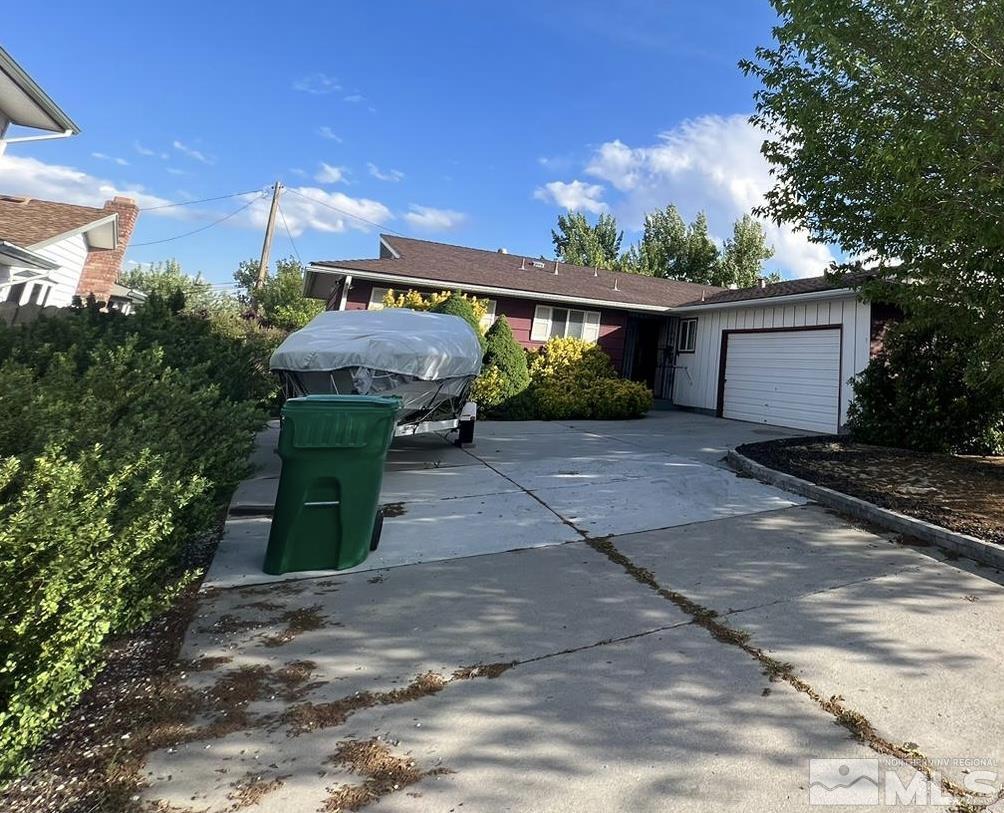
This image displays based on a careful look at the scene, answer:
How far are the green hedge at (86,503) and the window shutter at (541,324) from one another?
10.4m

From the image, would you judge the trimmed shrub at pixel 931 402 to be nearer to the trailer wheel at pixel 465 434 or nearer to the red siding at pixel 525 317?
the trailer wheel at pixel 465 434

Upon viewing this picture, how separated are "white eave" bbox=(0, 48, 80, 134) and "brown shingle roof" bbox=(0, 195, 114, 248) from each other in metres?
2.27

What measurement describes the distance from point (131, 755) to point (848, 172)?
7311mm

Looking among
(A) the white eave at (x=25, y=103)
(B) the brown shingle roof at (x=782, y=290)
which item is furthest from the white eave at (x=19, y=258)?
(B) the brown shingle roof at (x=782, y=290)

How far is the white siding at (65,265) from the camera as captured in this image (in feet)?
40.5

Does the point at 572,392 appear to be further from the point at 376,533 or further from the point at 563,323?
the point at 376,533

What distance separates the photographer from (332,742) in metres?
2.16

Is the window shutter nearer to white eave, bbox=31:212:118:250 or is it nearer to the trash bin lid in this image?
the trash bin lid

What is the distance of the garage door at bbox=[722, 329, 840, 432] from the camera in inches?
424

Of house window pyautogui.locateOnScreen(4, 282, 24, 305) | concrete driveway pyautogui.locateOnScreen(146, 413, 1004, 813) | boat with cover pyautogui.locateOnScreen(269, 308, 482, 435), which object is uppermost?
house window pyautogui.locateOnScreen(4, 282, 24, 305)

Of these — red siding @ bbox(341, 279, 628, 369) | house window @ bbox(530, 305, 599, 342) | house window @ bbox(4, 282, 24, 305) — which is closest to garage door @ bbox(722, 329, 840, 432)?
red siding @ bbox(341, 279, 628, 369)

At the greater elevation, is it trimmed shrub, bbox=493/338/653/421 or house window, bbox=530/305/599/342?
house window, bbox=530/305/599/342

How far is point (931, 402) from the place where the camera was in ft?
24.7

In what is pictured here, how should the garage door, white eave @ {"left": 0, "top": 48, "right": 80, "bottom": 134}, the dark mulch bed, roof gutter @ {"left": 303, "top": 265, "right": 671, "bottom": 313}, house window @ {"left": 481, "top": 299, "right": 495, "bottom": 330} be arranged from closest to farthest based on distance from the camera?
the dark mulch bed < white eave @ {"left": 0, "top": 48, "right": 80, "bottom": 134} < the garage door < roof gutter @ {"left": 303, "top": 265, "right": 671, "bottom": 313} < house window @ {"left": 481, "top": 299, "right": 495, "bottom": 330}
